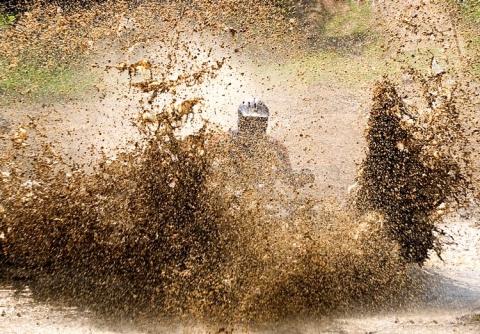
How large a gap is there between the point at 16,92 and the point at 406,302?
759cm

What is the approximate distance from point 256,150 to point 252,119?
0.44m

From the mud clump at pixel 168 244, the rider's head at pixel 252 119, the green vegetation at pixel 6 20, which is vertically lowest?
the mud clump at pixel 168 244

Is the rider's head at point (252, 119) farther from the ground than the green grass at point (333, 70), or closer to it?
closer to it

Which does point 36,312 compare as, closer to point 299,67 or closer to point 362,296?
point 362,296

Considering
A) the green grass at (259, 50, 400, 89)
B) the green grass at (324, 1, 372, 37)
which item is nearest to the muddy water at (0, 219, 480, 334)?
the green grass at (259, 50, 400, 89)

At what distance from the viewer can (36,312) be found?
412 centimetres

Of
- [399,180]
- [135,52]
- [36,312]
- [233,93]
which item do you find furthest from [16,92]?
[399,180]

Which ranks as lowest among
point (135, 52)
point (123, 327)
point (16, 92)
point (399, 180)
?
point (123, 327)

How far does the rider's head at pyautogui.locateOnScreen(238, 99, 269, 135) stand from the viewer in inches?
250

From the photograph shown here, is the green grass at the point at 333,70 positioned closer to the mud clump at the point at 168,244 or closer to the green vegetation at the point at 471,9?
the green vegetation at the point at 471,9

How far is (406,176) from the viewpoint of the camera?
16.4 ft

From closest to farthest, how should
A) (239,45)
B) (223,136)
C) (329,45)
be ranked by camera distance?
(223,136)
(239,45)
(329,45)

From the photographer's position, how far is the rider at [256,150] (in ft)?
18.5

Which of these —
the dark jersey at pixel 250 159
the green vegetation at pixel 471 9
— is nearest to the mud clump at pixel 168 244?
the dark jersey at pixel 250 159
